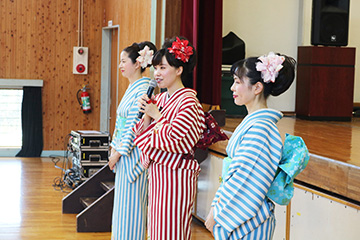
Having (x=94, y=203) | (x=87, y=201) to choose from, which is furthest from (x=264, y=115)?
(x=87, y=201)

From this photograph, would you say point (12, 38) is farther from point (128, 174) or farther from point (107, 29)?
point (128, 174)

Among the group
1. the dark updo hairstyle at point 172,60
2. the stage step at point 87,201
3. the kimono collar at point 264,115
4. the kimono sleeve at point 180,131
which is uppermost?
the dark updo hairstyle at point 172,60

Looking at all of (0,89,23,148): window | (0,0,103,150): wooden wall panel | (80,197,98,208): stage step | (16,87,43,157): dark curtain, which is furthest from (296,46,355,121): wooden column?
(0,89,23,148): window

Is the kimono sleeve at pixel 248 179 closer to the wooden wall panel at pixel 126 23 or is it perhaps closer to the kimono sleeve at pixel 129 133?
the kimono sleeve at pixel 129 133

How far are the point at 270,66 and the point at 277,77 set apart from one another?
0.06 metres

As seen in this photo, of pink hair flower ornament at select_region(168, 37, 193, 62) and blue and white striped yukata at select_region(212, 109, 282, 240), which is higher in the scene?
pink hair flower ornament at select_region(168, 37, 193, 62)

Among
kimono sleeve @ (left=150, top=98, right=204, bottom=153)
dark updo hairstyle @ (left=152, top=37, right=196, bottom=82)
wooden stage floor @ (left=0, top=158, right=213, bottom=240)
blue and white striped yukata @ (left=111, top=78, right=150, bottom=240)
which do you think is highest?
dark updo hairstyle @ (left=152, top=37, right=196, bottom=82)

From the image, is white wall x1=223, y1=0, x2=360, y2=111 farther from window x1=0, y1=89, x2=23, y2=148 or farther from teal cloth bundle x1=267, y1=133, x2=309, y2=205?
teal cloth bundle x1=267, y1=133, x2=309, y2=205

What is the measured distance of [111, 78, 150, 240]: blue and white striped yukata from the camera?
3357mm

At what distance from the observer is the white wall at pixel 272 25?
7.32 m

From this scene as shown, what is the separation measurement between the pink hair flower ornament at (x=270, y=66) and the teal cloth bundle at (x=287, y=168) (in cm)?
25

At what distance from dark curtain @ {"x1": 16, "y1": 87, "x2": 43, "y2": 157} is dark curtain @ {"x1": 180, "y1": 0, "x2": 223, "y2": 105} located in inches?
162

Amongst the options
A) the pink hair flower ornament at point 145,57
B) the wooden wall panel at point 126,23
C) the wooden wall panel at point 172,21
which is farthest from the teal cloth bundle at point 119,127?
the wooden wall panel at point 126,23

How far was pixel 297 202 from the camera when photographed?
321cm
